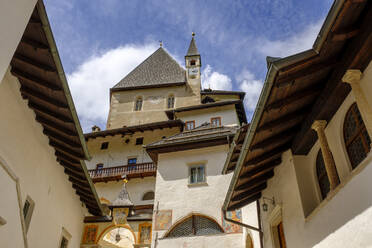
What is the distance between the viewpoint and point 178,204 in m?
16.4

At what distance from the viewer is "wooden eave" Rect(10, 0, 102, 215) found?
7.81 metres

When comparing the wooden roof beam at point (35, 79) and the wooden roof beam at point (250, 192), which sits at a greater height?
the wooden roof beam at point (35, 79)

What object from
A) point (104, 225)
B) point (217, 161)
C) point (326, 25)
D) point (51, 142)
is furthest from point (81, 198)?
point (326, 25)

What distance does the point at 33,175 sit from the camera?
11.8 m

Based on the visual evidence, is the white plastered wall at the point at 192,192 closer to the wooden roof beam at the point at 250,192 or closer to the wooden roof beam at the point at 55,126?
the wooden roof beam at the point at 250,192

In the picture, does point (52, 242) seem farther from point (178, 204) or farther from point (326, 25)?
point (326, 25)

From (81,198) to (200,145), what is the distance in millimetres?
5982

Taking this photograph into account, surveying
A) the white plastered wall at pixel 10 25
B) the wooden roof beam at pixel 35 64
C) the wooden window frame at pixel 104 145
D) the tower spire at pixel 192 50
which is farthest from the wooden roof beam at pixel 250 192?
the tower spire at pixel 192 50

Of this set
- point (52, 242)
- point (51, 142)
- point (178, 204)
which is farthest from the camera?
point (178, 204)

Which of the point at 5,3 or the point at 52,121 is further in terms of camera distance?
the point at 52,121

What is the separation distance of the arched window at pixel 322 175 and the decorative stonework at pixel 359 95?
2.39 meters

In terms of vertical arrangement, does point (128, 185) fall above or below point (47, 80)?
above

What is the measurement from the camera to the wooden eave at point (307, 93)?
581cm

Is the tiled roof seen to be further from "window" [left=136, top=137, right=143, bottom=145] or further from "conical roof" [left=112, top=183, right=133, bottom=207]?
"window" [left=136, top=137, right=143, bottom=145]
